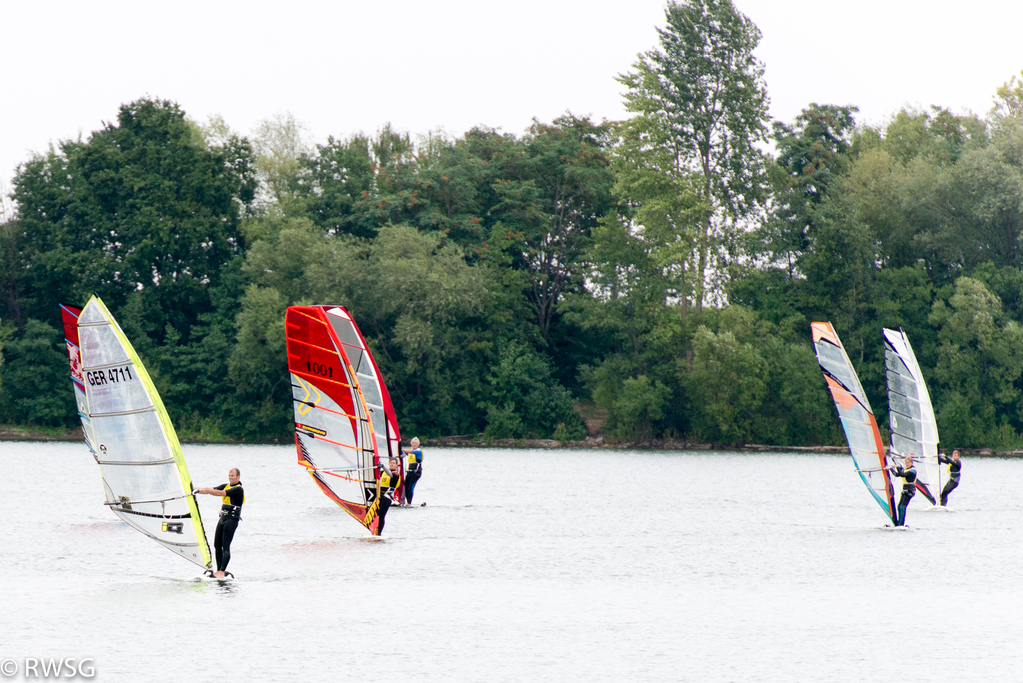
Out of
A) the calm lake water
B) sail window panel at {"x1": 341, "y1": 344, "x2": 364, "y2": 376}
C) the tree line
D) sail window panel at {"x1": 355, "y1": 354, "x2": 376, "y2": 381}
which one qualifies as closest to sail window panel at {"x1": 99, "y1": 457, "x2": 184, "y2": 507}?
the calm lake water

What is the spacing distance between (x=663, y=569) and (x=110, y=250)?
148 ft

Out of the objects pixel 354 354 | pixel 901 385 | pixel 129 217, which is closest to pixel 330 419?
pixel 354 354

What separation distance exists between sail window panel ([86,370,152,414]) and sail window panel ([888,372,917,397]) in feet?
61.2

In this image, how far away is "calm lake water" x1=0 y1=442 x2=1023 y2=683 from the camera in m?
13.6

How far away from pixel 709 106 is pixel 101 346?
43.0 m

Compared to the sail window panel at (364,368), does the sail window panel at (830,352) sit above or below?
above

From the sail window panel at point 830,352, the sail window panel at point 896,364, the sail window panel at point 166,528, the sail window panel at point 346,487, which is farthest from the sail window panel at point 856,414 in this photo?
the sail window panel at point 166,528

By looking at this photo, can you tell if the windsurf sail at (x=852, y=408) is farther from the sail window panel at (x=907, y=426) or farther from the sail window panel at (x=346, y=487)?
the sail window panel at (x=346, y=487)

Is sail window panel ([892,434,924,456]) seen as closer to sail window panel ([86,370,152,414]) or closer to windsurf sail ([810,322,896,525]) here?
windsurf sail ([810,322,896,525])

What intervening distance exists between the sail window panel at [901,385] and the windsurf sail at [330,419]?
12.9 m

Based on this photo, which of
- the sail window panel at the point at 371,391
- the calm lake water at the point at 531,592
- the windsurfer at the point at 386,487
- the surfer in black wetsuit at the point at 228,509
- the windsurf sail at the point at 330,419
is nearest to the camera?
the calm lake water at the point at 531,592

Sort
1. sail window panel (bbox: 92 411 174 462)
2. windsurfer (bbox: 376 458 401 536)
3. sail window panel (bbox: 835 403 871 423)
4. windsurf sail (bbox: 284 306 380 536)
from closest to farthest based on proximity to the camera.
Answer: sail window panel (bbox: 92 411 174 462)
windsurfer (bbox: 376 458 401 536)
windsurf sail (bbox: 284 306 380 536)
sail window panel (bbox: 835 403 871 423)

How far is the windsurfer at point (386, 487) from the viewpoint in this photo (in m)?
21.9

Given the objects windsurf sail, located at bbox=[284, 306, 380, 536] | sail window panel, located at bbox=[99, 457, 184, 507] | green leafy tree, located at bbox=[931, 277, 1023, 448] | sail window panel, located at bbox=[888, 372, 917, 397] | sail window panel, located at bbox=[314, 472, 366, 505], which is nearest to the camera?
sail window panel, located at bbox=[99, 457, 184, 507]
